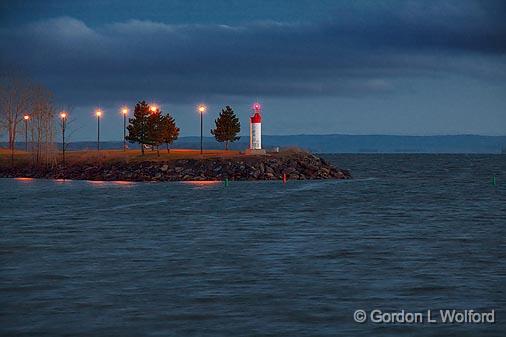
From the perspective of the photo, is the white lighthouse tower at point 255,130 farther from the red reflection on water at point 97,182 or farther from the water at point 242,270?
the water at point 242,270

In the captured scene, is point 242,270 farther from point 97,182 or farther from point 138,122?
point 138,122

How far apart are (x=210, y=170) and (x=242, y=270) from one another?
69.7 m

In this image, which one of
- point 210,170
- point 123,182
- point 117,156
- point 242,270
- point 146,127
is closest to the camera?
point 242,270

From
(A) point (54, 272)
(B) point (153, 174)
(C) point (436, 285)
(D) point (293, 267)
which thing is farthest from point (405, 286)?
(B) point (153, 174)

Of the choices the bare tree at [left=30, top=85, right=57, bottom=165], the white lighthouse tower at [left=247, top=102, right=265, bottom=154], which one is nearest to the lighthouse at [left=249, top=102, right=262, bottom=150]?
the white lighthouse tower at [left=247, top=102, right=265, bottom=154]

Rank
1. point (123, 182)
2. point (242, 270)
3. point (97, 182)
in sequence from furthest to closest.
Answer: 1. point (97, 182)
2. point (123, 182)
3. point (242, 270)

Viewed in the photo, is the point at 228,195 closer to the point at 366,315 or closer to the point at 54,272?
the point at 54,272

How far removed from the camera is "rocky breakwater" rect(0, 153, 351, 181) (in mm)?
93000

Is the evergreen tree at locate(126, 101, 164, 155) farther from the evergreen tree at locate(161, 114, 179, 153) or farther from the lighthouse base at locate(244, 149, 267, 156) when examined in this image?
the lighthouse base at locate(244, 149, 267, 156)

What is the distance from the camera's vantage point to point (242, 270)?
2400 cm

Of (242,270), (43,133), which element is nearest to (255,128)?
(43,133)

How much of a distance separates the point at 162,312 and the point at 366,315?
4741 millimetres

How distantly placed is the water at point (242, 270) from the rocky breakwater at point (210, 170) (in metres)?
42.7

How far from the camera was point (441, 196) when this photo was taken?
6862cm
